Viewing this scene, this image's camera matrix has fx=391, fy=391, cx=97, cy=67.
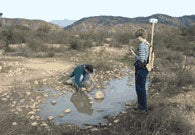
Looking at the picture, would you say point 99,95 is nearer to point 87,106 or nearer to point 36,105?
point 87,106

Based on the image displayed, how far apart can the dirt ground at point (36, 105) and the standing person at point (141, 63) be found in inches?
10.8

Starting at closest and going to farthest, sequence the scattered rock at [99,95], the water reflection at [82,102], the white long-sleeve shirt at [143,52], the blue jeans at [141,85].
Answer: the white long-sleeve shirt at [143,52], the blue jeans at [141,85], the water reflection at [82,102], the scattered rock at [99,95]

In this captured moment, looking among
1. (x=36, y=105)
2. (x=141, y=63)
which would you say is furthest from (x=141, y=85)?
(x=36, y=105)

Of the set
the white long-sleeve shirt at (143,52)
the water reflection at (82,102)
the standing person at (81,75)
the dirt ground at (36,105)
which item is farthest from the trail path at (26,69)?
the white long-sleeve shirt at (143,52)

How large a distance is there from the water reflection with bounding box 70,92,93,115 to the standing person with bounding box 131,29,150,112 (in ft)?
4.10

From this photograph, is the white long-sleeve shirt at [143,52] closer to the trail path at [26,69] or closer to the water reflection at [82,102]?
the water reflection at [82,102]

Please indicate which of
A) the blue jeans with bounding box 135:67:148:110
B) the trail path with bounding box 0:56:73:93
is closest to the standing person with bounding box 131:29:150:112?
the blue jeans with bounding box 135:67:148:110

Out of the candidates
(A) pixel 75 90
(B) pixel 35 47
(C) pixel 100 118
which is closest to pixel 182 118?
(C) pixel 100 118

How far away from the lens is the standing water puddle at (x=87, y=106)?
26.3 feet

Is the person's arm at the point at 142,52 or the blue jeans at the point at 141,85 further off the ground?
the person's arm at the point at 142,52

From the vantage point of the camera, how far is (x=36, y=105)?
28.8 feet

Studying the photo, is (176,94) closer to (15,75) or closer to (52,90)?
(52,90)

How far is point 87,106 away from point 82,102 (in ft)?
1.03

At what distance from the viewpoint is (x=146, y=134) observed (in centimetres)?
650
